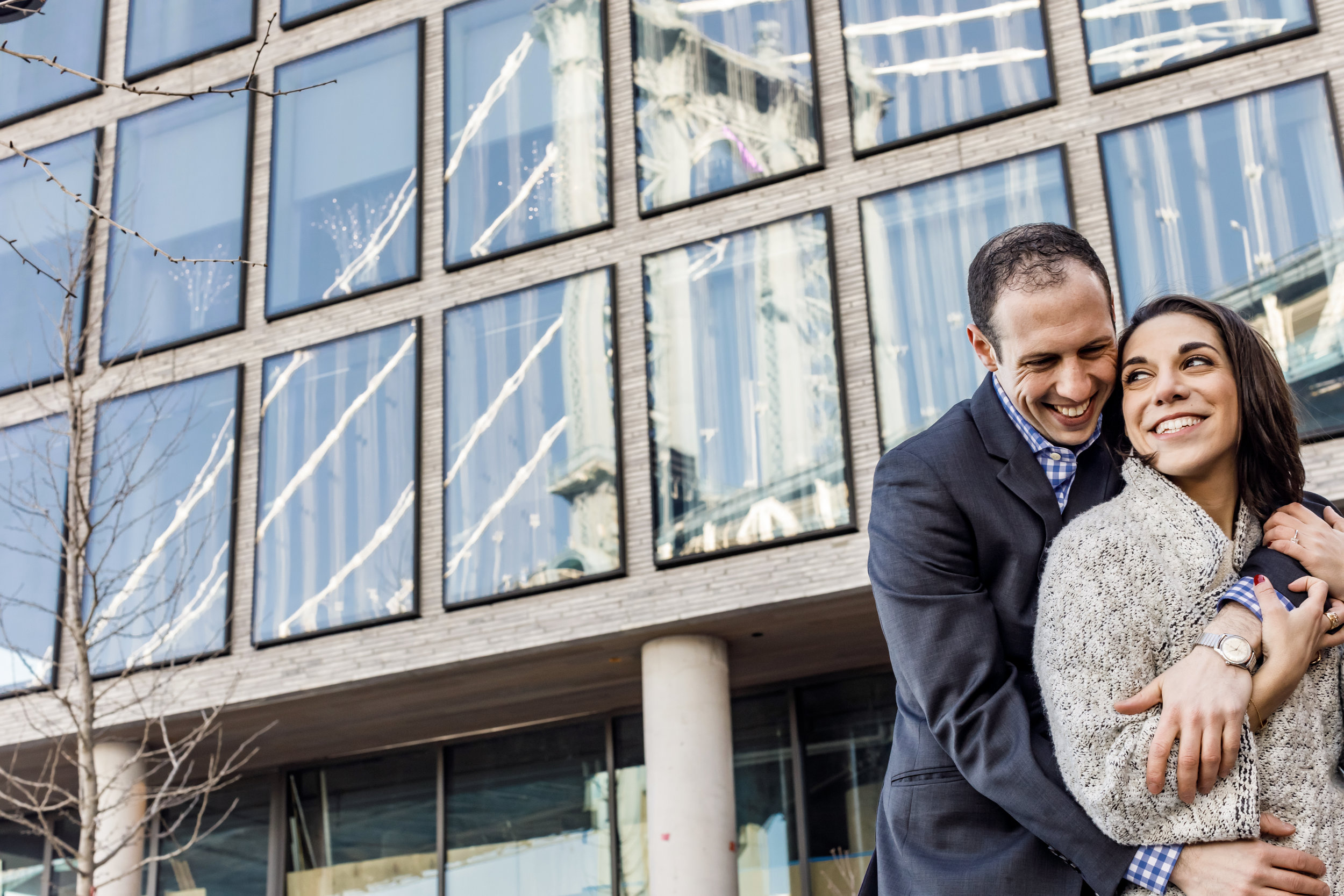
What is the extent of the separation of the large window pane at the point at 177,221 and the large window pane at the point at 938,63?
7291mm

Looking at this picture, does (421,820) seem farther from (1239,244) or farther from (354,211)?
(1239,244)

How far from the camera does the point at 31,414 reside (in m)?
17.1

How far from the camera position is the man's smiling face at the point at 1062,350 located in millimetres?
2916

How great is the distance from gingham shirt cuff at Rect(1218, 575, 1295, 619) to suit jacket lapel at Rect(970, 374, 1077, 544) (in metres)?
0.36

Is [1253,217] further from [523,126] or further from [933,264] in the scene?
[523,126]

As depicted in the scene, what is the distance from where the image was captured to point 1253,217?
12617 mm

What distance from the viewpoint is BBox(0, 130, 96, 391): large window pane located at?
56.4 feet

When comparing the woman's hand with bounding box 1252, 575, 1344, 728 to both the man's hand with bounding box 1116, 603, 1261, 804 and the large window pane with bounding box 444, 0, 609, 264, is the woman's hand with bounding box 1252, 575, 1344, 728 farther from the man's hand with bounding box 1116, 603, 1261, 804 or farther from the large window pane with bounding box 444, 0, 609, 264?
the large window pane with bounding box 444, 0, 609, 264

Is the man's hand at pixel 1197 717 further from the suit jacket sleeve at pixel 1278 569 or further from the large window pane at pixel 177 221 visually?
the large window pane at pixel 177 221

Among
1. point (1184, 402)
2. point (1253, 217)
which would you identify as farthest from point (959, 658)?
point (1253, 217)

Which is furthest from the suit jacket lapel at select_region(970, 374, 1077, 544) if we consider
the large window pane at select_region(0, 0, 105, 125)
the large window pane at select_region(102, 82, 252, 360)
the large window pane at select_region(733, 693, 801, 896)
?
the large window pane at select_region(0, 0, 105, 125)

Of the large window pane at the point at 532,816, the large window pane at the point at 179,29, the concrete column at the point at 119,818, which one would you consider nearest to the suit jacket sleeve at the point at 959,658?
the large window pane at the point at 532,816

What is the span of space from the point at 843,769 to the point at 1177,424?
12882 millimetres

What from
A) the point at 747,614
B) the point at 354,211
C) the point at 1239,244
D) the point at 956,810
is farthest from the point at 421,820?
the point at 956,810
